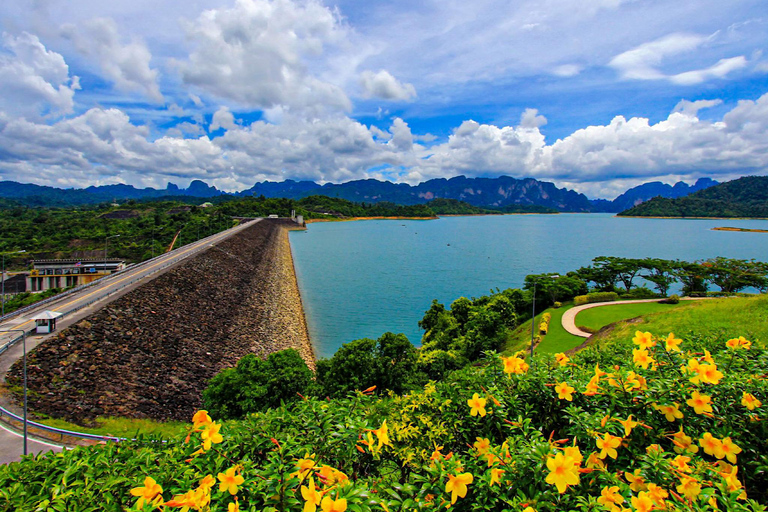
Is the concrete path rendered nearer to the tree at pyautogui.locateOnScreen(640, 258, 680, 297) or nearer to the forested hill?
the tree at pyautogui.locateOnScreen(640, 258, 680, 297)

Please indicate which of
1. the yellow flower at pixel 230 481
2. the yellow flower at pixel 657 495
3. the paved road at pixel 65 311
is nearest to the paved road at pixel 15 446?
the paved road at pixel 65 311

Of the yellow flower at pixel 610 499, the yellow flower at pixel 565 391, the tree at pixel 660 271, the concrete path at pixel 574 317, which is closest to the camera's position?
the yellow flower at pixel 610 499

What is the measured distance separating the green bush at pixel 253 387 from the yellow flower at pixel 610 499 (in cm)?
899

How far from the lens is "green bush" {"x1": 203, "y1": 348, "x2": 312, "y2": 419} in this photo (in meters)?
9.57

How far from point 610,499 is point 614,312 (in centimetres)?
2304

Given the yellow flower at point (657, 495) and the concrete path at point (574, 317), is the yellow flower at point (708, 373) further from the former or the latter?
the concrete path at point (574, 317)

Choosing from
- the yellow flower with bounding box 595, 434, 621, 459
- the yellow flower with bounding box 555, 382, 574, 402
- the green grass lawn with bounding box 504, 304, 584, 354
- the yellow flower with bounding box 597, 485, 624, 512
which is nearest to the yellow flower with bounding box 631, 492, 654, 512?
the yellow flower with bounding box 597, 485, 624, 512

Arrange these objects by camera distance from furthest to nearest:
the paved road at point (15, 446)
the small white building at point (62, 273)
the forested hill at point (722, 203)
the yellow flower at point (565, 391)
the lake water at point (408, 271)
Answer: the forested hill at point (722, 203)
the small white building at point (62, 273)
the lake water at point (408, 271)
the paved road at point (15, 446)
the yellow flower at point (565, 391)

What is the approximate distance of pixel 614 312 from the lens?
21297 millimetres

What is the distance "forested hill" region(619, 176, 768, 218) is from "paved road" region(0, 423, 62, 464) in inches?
→ 8385

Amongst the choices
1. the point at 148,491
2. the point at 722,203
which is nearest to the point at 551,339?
the point at 148,491

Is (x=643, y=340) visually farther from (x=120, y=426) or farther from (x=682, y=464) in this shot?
(x=120, y=426)

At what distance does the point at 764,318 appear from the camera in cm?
1052

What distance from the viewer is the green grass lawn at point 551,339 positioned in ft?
55.5
